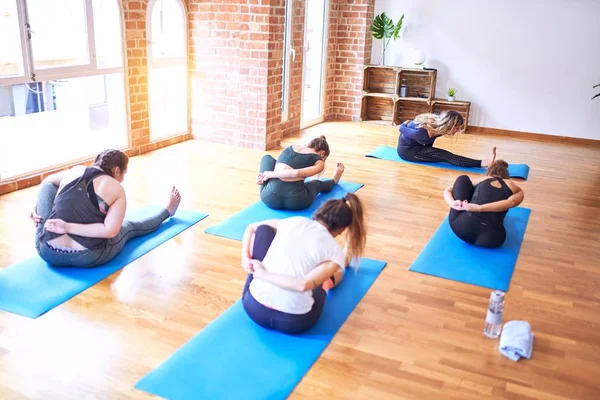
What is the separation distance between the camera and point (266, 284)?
256 centimetres

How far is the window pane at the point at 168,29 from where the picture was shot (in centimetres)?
583

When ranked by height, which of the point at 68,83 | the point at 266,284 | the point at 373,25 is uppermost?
the point at 373,25

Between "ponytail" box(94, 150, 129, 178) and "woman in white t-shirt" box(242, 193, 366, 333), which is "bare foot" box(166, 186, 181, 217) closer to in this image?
"ponytail" box(94, 150, 129, 178)

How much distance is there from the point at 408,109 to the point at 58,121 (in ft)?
16.1

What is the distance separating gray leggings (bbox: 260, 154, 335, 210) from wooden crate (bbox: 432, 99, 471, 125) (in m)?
4.07

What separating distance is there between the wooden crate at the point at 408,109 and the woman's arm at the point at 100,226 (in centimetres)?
574

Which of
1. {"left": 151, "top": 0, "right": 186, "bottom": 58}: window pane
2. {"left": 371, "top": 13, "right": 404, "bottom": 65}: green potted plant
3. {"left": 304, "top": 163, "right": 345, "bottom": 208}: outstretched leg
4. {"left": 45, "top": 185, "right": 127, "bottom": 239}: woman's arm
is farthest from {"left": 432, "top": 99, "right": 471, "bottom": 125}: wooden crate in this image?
{"left": 45, "top": 185, "right": 127, "bottom": 239}: woman's arm

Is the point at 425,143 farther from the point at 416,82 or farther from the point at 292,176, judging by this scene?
the point at 416,82

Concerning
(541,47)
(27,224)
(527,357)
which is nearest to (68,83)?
(27,224)

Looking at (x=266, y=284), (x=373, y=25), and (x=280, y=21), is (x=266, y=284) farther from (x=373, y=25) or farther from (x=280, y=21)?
(x=373, y=25)

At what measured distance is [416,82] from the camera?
26.9 ft

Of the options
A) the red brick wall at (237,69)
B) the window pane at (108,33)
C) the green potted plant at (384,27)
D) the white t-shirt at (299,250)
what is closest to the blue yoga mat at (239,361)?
the white t-shirt at (299,250)

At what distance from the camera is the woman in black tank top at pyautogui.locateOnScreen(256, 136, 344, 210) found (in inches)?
166

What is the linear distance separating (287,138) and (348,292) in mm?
4131
